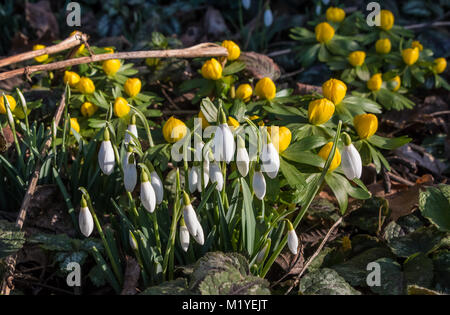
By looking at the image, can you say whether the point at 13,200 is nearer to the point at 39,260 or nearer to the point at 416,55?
the point at 39,260

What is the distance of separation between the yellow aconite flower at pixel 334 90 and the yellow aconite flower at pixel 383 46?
91 centimetres

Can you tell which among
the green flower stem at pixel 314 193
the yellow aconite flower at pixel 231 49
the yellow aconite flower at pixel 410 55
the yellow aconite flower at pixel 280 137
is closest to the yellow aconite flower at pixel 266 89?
the yellow aconite flower at pixel 231 49

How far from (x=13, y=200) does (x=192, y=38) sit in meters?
2.23

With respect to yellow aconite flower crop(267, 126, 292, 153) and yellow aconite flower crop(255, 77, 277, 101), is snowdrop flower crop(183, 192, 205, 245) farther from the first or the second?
yellow aconite flower crop(255, 77, 277, 101)

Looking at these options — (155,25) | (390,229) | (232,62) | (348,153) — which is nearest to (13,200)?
(232,62)

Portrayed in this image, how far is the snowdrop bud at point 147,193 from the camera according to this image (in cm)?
137

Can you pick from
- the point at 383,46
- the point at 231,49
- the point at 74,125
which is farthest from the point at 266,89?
the point at 383,46

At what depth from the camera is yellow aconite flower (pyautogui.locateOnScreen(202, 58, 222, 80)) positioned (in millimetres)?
2257

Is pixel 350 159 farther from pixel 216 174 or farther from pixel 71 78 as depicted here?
pixel 71 78

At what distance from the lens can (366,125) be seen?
1.87 metres

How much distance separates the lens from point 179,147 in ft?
5.63

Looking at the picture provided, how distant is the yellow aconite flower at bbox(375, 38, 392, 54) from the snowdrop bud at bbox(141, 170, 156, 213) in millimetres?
1885

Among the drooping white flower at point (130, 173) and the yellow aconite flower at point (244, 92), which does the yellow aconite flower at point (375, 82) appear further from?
the drooping white flower at point (130, 173)

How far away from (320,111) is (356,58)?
88cm
